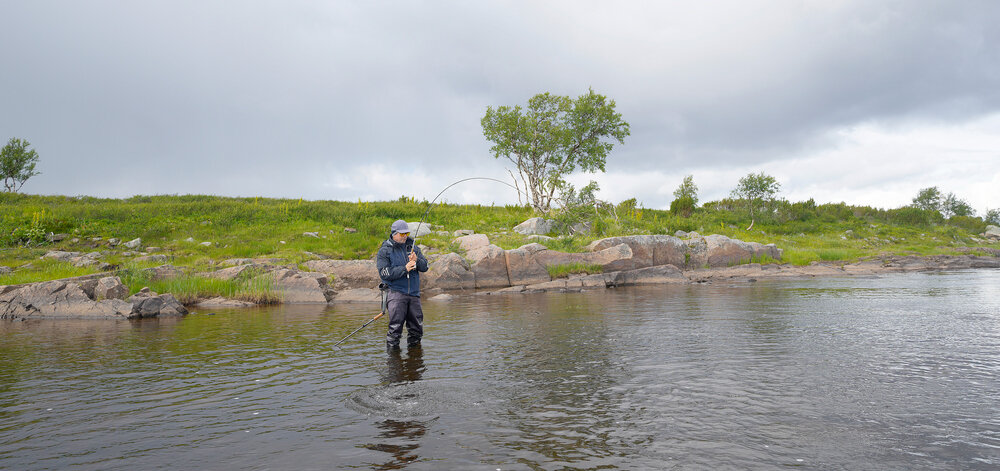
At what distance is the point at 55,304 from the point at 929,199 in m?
96.0

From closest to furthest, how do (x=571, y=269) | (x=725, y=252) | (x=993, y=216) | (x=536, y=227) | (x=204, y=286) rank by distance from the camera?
(x=204, y=286)
(x=571, y=269)
(x=725, y=252)
(x=536, y=227)
(x=993, y=216)

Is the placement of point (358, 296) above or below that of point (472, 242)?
below

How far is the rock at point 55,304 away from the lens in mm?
15648

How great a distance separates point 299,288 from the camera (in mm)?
20297

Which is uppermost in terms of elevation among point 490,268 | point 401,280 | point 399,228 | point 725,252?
point 399,228

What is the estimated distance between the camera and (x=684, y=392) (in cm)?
692

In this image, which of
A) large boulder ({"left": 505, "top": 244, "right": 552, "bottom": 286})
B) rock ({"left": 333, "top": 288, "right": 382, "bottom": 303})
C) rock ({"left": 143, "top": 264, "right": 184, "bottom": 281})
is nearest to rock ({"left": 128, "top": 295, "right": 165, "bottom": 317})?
rock ({"left": 143, "top": 264, "right": 184, "bottom": 281})

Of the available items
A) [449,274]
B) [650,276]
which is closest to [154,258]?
[449,274]

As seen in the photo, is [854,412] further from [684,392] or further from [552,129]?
[552,129]

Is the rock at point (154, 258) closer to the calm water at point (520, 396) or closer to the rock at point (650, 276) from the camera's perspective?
the calm water at point (520, 396)

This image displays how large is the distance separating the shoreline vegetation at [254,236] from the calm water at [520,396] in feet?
26.7

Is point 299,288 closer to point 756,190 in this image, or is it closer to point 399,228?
point 399,228

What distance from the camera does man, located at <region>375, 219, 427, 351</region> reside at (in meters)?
10.2

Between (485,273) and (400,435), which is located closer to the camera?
(400,435)
